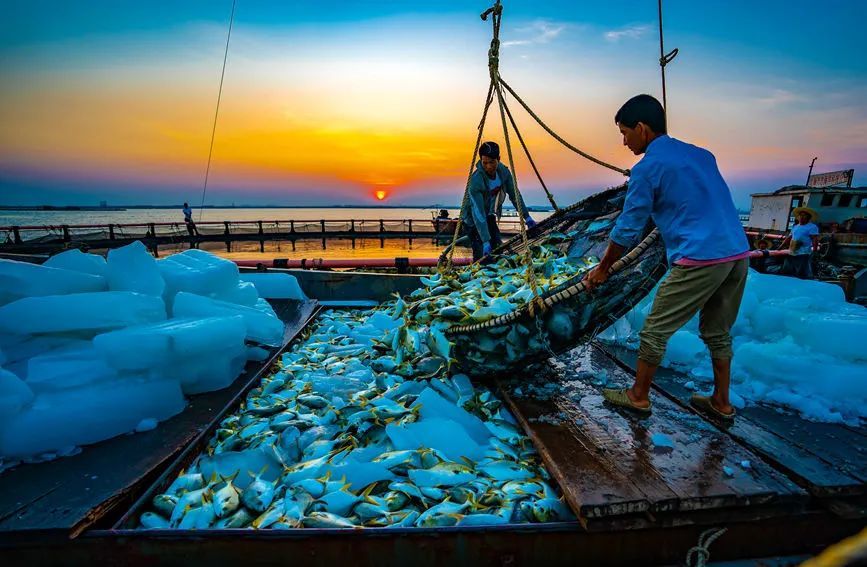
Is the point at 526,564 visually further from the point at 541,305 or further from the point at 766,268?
the point at 766,268

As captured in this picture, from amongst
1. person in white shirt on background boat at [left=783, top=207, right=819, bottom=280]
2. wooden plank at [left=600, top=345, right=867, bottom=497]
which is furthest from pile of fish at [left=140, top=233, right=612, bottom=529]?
person in white shirt on background boat at [left=783, top=207, right=819, bottom=280]

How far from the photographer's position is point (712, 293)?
2.91m

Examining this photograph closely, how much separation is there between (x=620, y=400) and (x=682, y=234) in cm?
133

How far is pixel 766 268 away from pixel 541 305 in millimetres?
12672

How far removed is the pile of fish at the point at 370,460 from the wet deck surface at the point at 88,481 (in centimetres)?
20

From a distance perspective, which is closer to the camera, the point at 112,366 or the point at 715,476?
the point at 715,476

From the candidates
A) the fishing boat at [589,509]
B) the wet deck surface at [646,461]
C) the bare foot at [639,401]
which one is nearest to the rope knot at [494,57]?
the wet deck surface at [646,461]

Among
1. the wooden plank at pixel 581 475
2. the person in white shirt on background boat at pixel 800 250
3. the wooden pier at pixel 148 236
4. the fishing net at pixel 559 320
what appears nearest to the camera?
the wooden plank at pixel 581 475

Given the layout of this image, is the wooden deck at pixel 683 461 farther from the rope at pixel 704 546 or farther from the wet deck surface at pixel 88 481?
the wet deck surface at pixel 88 481

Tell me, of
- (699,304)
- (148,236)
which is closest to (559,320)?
(699,304)

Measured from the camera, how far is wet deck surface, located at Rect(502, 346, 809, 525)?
2.24 meters

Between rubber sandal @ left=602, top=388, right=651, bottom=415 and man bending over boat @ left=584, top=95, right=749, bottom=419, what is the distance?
4 cm

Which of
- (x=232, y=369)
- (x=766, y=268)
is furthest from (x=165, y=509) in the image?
(x=766, y=268)

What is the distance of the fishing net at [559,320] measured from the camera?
3.14 metres
